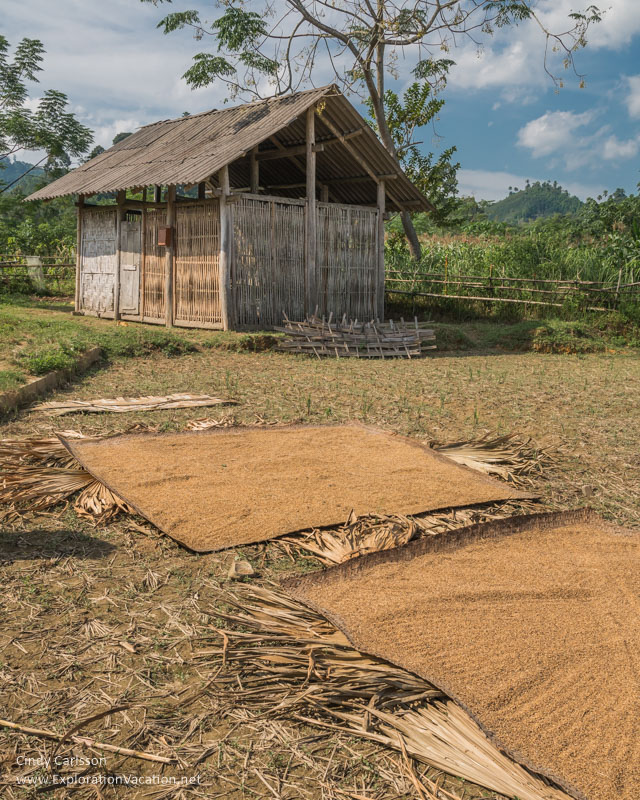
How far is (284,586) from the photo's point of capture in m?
3.25

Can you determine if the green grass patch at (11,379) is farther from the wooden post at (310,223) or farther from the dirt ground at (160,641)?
the wooden post at (310,223)

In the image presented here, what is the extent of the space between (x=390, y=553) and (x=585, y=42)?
1074 centimetres

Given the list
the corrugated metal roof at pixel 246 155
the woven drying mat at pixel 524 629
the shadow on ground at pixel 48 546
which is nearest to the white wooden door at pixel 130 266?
the corrugated metal roof at pixel 246 155

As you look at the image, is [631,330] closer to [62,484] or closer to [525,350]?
[525,350]

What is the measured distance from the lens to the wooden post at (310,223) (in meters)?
13.2

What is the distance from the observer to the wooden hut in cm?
1263

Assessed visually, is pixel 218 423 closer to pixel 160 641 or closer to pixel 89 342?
pixel 160 641

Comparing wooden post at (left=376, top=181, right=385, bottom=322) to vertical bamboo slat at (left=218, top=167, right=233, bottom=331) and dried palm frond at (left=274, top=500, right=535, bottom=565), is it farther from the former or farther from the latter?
dried palm frond at (left=274, top=500, right=535, bottom=565)

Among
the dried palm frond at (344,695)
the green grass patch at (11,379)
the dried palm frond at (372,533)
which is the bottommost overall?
the dried palm frond at (344,695)

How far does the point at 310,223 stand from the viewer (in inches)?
531

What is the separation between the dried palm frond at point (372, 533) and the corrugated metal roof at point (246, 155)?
853cm

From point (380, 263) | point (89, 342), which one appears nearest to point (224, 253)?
point (89, 342)

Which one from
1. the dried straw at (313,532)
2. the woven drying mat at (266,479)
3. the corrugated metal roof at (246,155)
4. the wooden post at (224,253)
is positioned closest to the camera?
the dried straw at (313,532)

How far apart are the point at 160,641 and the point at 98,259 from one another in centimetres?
1386
